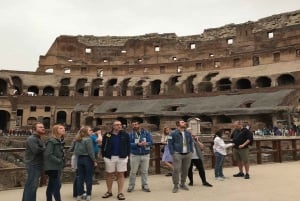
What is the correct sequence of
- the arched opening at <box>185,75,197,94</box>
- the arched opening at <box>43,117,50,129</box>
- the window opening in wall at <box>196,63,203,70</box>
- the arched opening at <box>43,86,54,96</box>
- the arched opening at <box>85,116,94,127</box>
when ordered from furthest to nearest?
the arched opening at <box>43,86,54,96</box>, the window opening in wall at <box>196,63,203,70</box>, the arched opening at <box>185,75,197,94</box>, the arched opening at <box>43,117,50,129</box>, the arched opening at <box>85,116,94,127</box>

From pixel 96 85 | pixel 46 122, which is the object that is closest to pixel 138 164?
pixel 46 122

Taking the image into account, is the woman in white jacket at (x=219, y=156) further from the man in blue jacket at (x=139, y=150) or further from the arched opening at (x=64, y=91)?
the arched opening at (x=64, y=91)

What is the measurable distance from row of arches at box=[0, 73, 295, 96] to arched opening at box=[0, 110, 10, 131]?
138 inches

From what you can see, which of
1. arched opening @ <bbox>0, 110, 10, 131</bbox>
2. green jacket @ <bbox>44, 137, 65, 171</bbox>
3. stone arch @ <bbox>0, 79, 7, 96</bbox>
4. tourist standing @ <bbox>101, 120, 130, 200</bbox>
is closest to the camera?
green jacket @ <bbox>44, 137, 65, 171</bbox>

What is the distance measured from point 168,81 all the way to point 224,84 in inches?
324

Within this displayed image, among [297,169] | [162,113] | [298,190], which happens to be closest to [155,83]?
[162,113]

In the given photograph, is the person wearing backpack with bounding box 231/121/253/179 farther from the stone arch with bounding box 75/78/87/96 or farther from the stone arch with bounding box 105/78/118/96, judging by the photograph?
the stone arch with bounding box 75/78/87/96

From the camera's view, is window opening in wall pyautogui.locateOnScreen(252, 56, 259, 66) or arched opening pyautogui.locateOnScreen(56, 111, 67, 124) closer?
window opening in wall pyautogui.locateOnScreen(252, 56, 259, 66)

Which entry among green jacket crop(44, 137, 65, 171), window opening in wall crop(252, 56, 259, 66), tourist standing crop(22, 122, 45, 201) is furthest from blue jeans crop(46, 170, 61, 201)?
window opening in wall crop(252, 56, 259, 66)

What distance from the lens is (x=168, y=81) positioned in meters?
46.9

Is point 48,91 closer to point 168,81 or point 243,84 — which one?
point 168,81

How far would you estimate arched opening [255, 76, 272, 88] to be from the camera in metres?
39.9

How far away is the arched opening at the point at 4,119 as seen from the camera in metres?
43.1

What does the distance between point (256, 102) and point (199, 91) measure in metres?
12.6
